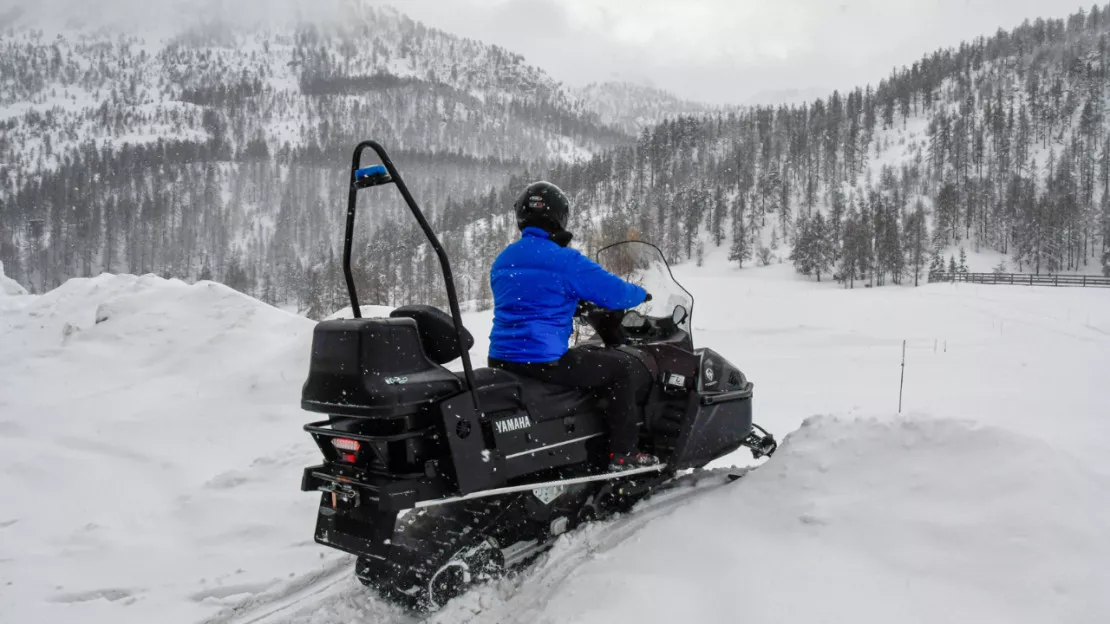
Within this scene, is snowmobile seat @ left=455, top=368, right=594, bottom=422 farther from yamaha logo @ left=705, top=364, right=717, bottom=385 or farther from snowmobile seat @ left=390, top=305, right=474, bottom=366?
yamaha logo @ left=705, top=364, right=717, bottom=385

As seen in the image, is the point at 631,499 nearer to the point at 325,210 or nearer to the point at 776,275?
the point at 776,275

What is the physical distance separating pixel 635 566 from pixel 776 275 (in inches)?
3081

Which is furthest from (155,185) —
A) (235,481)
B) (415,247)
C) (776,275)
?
(235,481)

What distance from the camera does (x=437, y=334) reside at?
3.41m

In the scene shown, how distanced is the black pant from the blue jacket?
0.06 metres

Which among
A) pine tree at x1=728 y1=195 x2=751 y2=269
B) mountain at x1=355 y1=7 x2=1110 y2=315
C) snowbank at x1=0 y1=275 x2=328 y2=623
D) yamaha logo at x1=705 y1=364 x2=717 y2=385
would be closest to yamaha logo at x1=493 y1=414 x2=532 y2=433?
yamaha logo at x1=705 y1=364 x2=717 y2=385

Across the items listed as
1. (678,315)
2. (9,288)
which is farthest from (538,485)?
(9,288)

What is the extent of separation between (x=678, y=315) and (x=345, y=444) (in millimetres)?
2734

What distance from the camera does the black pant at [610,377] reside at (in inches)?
153

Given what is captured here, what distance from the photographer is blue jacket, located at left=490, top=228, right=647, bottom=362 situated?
152 inches

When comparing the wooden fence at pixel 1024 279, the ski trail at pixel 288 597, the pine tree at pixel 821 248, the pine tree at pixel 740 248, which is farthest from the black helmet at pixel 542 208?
the pine tree at pixel 740 248

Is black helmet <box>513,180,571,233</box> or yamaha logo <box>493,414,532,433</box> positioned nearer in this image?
yamaha logo <box>493,414,532,433</box>

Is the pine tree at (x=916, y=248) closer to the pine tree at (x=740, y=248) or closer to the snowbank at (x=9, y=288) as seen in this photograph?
the pine tree at (x=740, y=248)

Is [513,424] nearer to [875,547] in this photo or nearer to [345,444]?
[345,444]
